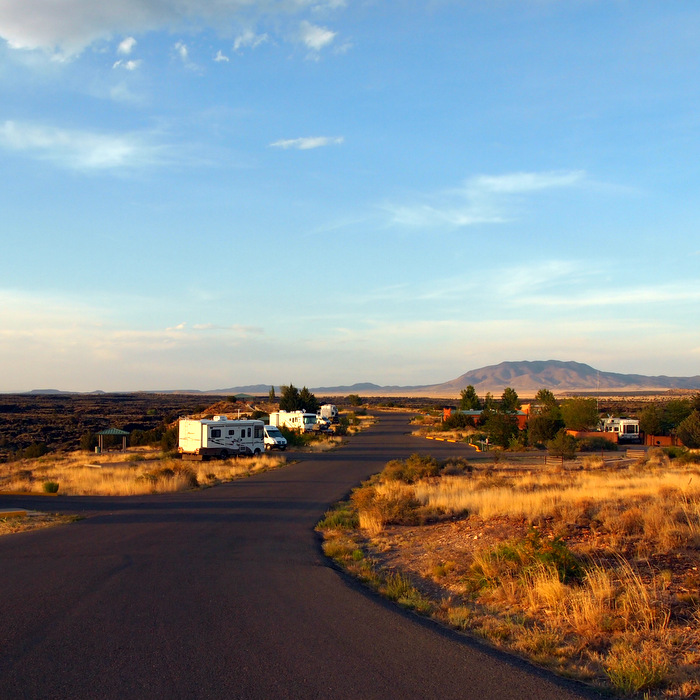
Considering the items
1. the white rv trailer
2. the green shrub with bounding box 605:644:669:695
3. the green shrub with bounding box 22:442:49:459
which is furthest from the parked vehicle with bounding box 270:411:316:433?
the green shrub with bounding box 605:644:669:695

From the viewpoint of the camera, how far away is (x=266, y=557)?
11.1 metres

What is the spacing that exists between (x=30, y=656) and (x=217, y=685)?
1905mm

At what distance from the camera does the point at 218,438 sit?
36.7 meters

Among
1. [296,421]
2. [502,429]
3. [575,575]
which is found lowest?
[296,421]

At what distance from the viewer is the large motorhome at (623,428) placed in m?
52.9

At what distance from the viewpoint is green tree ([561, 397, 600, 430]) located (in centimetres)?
5428

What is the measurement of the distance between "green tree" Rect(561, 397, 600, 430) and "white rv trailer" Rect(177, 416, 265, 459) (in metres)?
28.8

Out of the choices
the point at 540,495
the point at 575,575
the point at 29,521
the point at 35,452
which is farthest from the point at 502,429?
the point at 575,575

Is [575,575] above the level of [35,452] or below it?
above

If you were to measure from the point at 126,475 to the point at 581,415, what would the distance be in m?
39.5

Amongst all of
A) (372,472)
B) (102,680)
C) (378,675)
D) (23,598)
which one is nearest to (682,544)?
(378,675)

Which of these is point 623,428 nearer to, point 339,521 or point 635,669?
point 339,521

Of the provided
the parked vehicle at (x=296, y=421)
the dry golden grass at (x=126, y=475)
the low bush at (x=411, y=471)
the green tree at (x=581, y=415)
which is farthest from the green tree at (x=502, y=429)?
the low bush at (x=411, y=471)

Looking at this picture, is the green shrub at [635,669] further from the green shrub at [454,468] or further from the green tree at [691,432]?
the green tree at [691,432]
